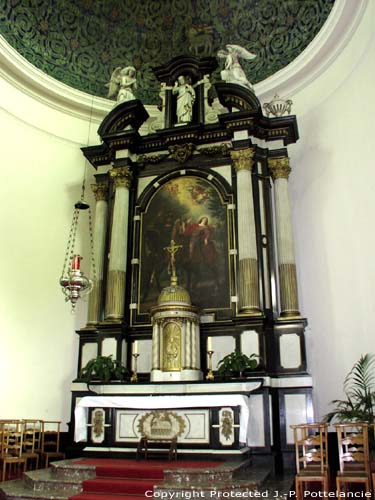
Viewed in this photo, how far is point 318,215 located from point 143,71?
5.85 meters

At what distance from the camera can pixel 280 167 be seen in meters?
9.62

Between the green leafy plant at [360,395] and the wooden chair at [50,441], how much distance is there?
4571 mm

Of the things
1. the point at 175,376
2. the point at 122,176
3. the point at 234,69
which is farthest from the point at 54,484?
the point at 234,69

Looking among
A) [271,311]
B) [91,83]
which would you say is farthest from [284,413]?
[91,83]

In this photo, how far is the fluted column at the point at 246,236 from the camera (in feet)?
27.9

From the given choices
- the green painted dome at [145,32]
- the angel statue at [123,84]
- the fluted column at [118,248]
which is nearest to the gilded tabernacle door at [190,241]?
the fluted column at [118,248]

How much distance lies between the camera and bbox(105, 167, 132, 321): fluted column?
9227 millimetres

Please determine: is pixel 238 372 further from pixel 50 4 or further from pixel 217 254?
pixel 50 4

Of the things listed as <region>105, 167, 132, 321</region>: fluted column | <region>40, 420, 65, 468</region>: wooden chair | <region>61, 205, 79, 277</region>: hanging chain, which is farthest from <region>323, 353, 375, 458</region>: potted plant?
<region>61, 205, 79, 277</region>: hanging chain

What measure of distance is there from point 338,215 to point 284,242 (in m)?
1.38

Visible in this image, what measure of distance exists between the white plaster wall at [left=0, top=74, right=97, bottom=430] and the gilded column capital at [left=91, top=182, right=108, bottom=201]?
111 cm

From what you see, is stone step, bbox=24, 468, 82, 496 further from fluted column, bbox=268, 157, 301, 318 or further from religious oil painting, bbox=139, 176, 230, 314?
fluted column, bbox=268, 157, 301, 318

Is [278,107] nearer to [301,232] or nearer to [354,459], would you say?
[301,232]

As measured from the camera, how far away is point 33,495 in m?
5.87
